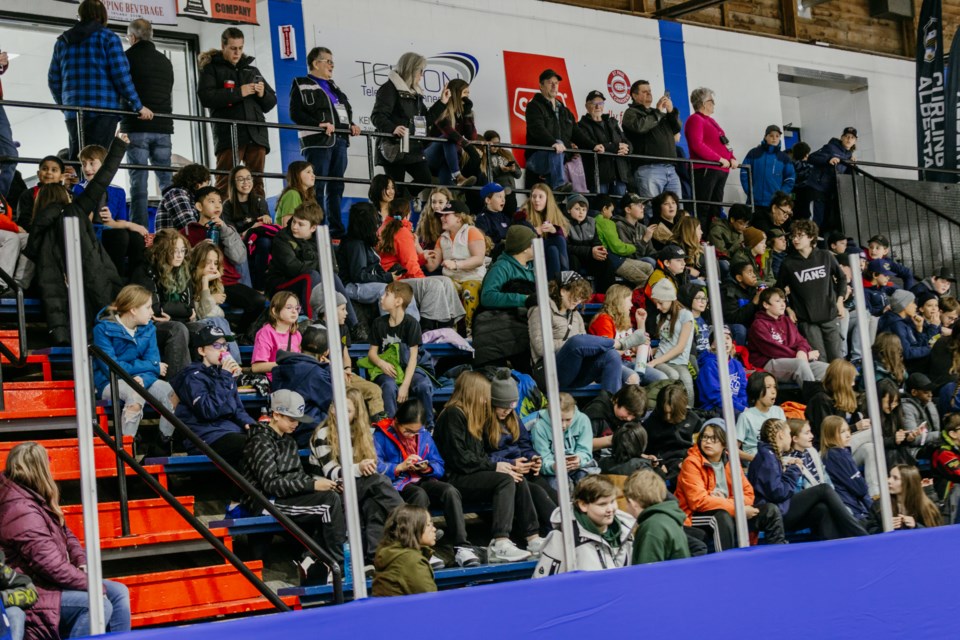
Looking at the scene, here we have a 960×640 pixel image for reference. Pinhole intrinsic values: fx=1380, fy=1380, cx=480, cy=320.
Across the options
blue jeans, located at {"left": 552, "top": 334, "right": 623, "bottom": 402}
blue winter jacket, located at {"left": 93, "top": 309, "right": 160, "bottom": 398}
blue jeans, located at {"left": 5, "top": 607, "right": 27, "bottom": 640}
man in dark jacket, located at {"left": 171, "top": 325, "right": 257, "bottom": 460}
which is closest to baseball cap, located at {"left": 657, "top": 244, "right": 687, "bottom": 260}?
blue jeans, located at {"left": 552, "top": 334, "right": 623, "bottom": 402}

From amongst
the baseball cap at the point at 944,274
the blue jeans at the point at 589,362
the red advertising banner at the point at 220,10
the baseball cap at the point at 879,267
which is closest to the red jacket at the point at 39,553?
the blue jeans at the point at 589,362

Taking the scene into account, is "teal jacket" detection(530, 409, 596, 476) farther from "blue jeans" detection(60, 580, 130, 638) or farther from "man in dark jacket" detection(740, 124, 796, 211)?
"man in dark jacket" detection(740, 124, 796, 211)

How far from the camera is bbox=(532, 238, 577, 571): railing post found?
410cm

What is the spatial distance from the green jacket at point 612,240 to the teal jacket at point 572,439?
11.4ft

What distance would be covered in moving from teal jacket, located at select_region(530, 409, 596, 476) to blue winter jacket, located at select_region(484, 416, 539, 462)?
49 millimetres

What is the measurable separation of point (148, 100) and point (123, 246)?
2098 mm

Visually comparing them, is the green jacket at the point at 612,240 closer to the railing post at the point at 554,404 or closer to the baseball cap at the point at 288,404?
the baseball cap at the point at 288,404

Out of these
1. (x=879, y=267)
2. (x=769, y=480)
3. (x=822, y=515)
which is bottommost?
(x=822, y=515)

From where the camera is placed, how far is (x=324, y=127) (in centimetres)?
1038

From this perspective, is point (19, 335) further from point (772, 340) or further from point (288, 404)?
point (772, 340)

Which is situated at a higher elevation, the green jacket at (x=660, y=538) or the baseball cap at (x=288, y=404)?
the baseball cap at (x=288, y=404)

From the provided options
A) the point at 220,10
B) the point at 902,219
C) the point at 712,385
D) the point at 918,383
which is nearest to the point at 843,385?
the point at 712,385

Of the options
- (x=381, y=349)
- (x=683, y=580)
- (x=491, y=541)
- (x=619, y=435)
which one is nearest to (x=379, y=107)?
(x=381, y=349)

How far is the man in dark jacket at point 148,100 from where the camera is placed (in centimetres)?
968
